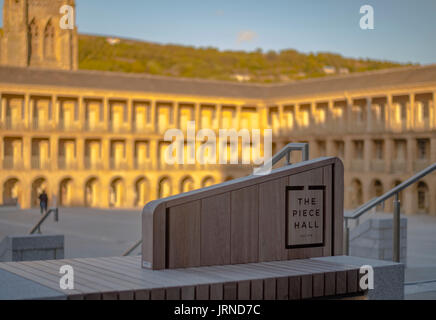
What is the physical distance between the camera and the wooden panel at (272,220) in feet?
27.1

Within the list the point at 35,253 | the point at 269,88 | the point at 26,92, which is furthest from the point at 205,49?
the point at 35,253

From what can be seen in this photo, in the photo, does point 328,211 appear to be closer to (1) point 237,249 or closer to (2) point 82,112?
(1) point 237,249

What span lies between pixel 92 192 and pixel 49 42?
21.5m

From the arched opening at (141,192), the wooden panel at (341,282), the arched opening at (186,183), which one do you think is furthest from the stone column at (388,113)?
the wooden panel at (341,282)

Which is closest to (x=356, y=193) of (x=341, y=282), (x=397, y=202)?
(x=397, y=202)

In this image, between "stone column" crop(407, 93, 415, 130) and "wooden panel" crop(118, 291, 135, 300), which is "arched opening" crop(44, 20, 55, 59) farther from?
"wooden panel" crop(118, 291, 135, 300)

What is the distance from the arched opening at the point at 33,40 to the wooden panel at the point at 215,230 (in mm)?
60284

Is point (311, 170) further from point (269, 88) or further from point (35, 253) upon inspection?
point (269, 88)

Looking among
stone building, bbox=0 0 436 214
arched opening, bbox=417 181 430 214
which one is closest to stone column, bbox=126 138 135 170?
stone building, bbox=0 0 436 214

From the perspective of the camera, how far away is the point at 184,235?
777cm

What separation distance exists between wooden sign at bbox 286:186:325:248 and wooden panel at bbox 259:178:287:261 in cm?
9

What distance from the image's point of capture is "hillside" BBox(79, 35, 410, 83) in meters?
123

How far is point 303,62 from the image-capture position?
5207 inches

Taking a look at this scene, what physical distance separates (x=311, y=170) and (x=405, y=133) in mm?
38082
